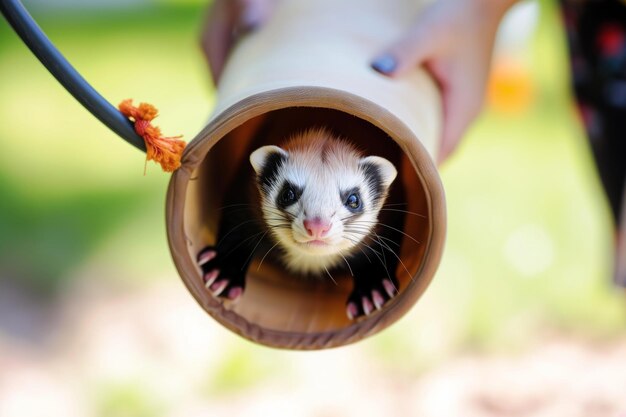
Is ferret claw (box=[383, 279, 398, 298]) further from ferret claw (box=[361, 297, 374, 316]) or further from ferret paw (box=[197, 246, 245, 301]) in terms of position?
ferret paw (box=[197, 246, 245, 301])

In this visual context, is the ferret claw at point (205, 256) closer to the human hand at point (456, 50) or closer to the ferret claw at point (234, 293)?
the ferret claw at point (234, 293)

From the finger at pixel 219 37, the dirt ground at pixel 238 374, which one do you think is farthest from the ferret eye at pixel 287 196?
the dirt ground at pixel 238 374

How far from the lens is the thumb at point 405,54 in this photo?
1.04 m

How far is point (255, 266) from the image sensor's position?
116 cm

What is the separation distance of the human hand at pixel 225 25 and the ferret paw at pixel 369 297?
41cm

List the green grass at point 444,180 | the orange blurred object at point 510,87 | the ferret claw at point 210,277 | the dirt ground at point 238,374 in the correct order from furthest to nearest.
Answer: the orange blurred object at point 510,87 → the green grass at point 444,180 → the dirt ground at point 238,374 → the ferret claw at point 210,277

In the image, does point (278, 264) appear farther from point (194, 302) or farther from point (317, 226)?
point (194, 302)

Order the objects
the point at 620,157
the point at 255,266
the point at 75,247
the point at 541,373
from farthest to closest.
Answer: the point at 75,247 → the point at 541,373 → the point at 620,157 → the point at 255,266

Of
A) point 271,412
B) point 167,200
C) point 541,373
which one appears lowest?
point 167,200

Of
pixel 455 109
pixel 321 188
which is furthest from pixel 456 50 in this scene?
pixel 321 188

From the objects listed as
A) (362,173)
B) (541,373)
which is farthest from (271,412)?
(362,173)

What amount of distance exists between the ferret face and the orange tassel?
0.15 m

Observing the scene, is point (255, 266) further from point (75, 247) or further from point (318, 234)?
point (75, 247)

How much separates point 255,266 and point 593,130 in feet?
3.22
